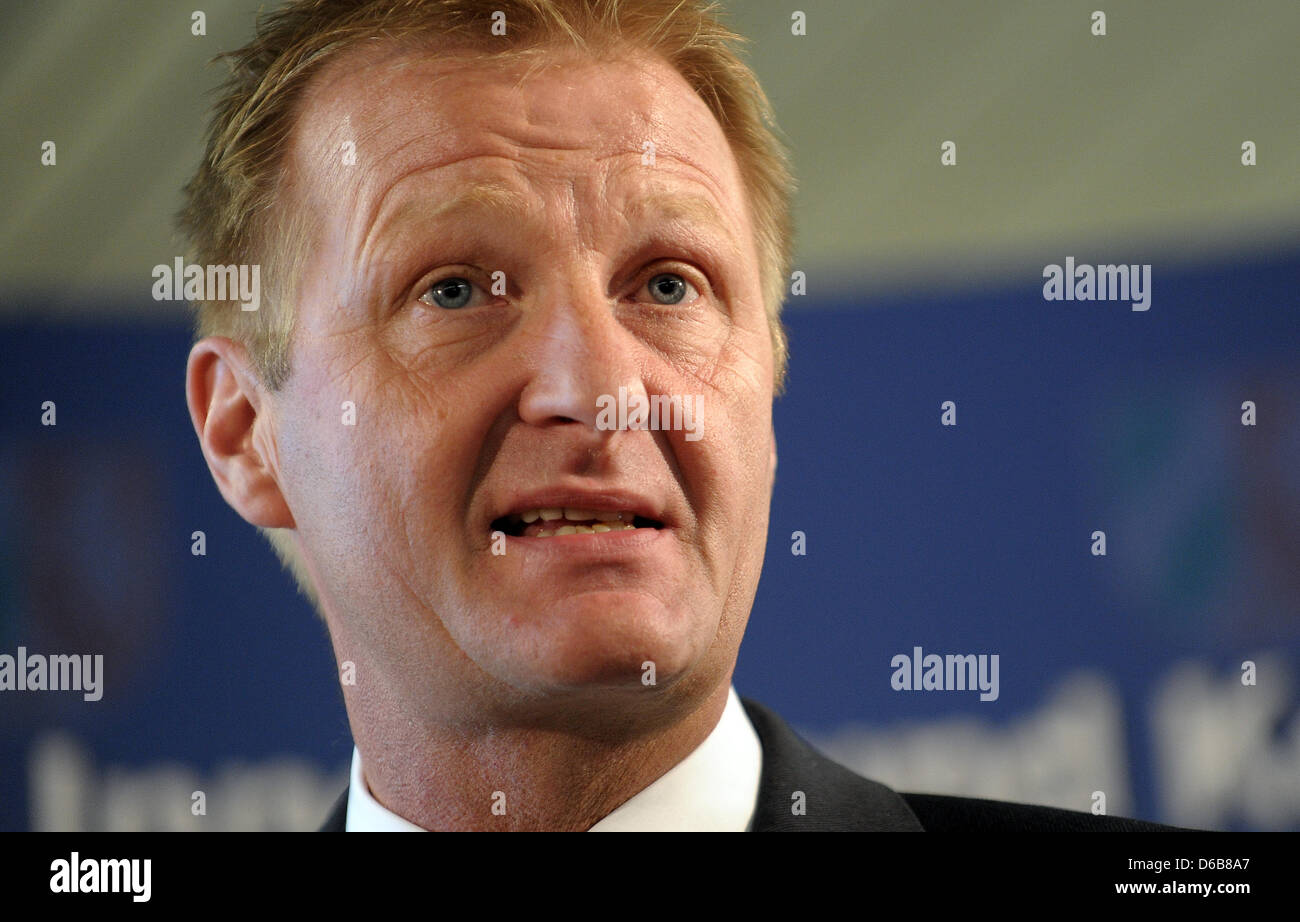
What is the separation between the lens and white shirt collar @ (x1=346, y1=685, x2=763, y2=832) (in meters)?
1.74

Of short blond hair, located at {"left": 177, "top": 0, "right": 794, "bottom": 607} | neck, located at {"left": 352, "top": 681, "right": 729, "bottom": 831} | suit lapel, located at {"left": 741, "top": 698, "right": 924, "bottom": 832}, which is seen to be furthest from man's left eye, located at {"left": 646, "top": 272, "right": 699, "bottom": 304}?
suit lapel, located at {"left": 741, "top": 698, "right": 924, "bottom": 832}

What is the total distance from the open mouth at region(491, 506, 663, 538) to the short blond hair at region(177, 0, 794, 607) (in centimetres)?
44

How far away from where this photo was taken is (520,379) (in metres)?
1.61

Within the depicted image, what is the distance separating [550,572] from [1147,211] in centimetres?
210

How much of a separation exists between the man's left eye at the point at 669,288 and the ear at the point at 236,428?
586mm

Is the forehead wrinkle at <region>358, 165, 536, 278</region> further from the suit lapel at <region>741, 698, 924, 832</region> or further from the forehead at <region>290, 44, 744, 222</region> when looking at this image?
the suit lapel at <region>741, 698, 924, 832</region>

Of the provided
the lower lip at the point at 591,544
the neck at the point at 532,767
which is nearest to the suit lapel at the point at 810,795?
the neck at the point at 532,767

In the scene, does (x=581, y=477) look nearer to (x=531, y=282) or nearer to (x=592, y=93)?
(x=531, y=282)

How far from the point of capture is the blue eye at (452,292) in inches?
65.8

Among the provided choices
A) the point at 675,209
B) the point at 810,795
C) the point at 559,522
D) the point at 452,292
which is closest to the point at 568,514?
the point at 559,522

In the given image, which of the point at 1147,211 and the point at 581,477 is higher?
the point at 1147,211
